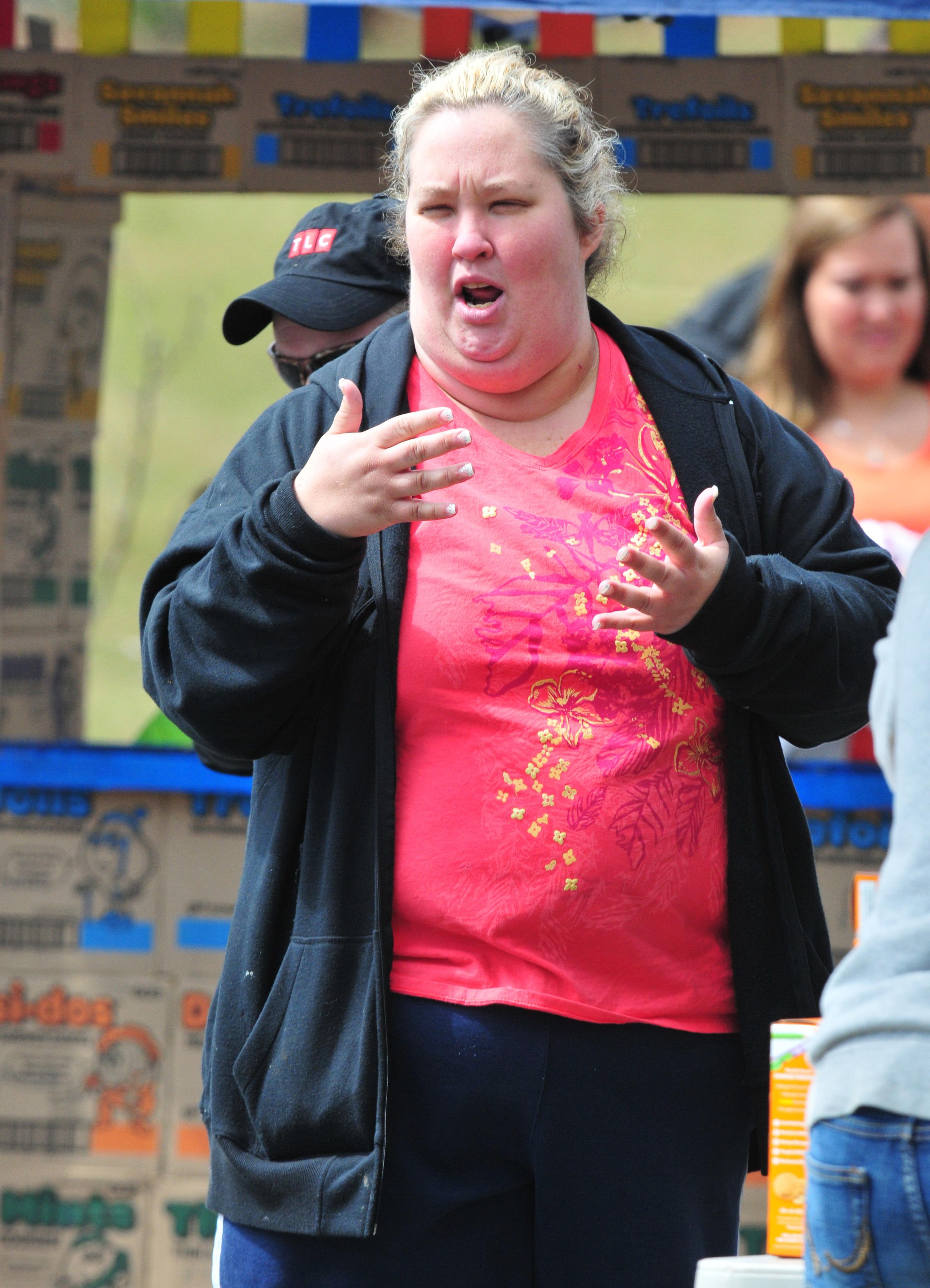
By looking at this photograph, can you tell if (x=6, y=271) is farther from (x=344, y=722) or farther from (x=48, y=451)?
(x=344, y=722)

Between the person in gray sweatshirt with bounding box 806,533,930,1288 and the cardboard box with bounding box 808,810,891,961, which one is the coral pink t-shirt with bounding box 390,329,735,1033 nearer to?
the person in gray sweatshirt with bounding box 806,533,930,1288

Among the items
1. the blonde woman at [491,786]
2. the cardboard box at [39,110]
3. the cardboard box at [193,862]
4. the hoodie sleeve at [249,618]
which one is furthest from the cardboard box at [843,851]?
the cardboard box at [39,110]

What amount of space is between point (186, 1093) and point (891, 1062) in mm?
2506

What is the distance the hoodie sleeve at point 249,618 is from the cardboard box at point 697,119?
1872 millimetres

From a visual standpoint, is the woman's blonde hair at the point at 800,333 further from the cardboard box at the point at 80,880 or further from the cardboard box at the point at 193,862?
the cardboard box at the point at 80,880

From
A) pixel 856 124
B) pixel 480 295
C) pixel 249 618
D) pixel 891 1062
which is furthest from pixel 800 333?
pixel 891 1062

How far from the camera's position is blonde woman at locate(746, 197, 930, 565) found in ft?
11.9

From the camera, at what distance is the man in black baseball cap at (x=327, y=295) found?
7.40 feet

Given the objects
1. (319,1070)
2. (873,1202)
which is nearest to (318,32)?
(319,1070)

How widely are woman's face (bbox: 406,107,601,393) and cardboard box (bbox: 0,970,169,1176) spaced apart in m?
2.02

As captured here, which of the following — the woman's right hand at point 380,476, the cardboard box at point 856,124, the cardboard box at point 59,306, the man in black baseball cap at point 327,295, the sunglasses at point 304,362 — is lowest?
the woman's right hand at point 380,476

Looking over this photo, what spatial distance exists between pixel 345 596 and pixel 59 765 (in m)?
1.93

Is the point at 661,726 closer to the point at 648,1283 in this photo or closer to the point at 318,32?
the point at 648,1283

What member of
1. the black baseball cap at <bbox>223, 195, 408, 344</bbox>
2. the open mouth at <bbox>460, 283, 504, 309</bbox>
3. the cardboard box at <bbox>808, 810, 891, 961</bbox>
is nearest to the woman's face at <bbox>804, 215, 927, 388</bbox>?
the cardboard box at <bbox>808, 810, 891, 961</bbox>
